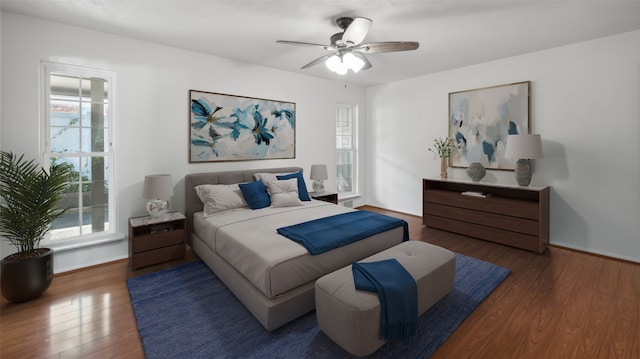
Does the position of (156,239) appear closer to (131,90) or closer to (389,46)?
(131,90)

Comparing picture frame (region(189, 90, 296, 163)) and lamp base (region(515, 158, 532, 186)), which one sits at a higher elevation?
picture frame (region(189, 90, 296, 163))

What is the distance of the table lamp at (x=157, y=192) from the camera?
10.4ft

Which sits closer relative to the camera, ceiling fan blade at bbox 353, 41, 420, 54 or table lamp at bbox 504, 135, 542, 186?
ceiling fan blade at bbox 353, 41, 420, 54

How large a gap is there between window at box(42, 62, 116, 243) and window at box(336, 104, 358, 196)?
3779mm

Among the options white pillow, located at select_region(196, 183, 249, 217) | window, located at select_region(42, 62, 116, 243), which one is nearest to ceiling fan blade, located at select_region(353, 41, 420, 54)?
white pillow, located at select_region(196, 183, 249, 217)

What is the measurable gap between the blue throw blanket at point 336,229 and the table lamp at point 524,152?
1876 mm

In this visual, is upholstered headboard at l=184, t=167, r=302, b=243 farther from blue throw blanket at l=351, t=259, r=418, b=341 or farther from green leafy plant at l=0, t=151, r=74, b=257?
blue throw blanket at l=351, t=259, r=418, b=341

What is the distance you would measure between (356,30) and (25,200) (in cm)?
322

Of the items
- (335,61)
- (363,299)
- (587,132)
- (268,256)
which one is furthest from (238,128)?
→ (587,132)

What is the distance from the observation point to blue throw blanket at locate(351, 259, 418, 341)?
1750 mm

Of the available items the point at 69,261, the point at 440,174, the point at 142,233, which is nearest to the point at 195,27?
the point at 142,233

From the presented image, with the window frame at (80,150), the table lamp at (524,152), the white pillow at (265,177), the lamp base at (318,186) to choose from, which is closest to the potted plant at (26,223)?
the window frame at (80,150)

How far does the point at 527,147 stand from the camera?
3545 mm

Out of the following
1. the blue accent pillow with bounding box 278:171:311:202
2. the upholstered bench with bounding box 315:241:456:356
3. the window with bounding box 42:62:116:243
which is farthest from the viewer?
the blue accent pillow with bounding box 278:171:311:202
